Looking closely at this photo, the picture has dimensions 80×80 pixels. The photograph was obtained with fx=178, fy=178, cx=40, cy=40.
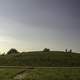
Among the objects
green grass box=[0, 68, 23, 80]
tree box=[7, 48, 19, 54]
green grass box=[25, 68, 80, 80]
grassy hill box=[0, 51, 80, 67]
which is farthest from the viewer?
tree box=[7, 48, 19, 54]

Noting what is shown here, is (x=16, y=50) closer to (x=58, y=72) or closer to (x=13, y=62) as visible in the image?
(x=13, y=62)

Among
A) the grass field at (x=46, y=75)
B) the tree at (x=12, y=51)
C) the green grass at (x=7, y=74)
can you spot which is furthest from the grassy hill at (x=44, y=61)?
the tree at (x=12, y=51)

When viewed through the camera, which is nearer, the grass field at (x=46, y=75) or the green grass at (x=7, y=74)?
the grass field at (x=46, y=75)

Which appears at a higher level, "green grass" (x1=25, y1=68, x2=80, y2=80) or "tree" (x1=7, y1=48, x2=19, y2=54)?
"tree" (x1=7, y1=48, x2=19, y2=54)

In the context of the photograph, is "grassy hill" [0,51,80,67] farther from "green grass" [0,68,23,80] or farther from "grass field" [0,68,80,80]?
"grass field" [0,68,80,80]

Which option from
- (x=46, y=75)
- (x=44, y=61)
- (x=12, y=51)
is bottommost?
(x=46, y=75)

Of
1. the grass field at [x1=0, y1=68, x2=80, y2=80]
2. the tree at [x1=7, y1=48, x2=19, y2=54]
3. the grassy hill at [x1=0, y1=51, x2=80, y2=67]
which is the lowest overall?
the grass field at [x1=0, y1=68, x2=80, y2=80]

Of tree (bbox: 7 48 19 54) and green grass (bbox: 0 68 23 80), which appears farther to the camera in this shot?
tree (bbox: 7 48 19 54)

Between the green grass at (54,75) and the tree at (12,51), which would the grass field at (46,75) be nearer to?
the green grass at (54,75)

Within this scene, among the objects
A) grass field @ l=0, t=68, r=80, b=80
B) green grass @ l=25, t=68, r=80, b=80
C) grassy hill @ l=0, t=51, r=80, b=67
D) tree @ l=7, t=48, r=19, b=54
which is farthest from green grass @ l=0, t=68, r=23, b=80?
tree @ l=7, t=48, r=19, b=54

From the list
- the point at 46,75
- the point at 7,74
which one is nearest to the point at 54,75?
the point at 46,75

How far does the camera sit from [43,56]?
6188 cm

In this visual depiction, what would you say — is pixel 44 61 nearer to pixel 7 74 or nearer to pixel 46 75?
pixel 7 74

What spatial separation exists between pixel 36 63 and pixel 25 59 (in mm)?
6328
